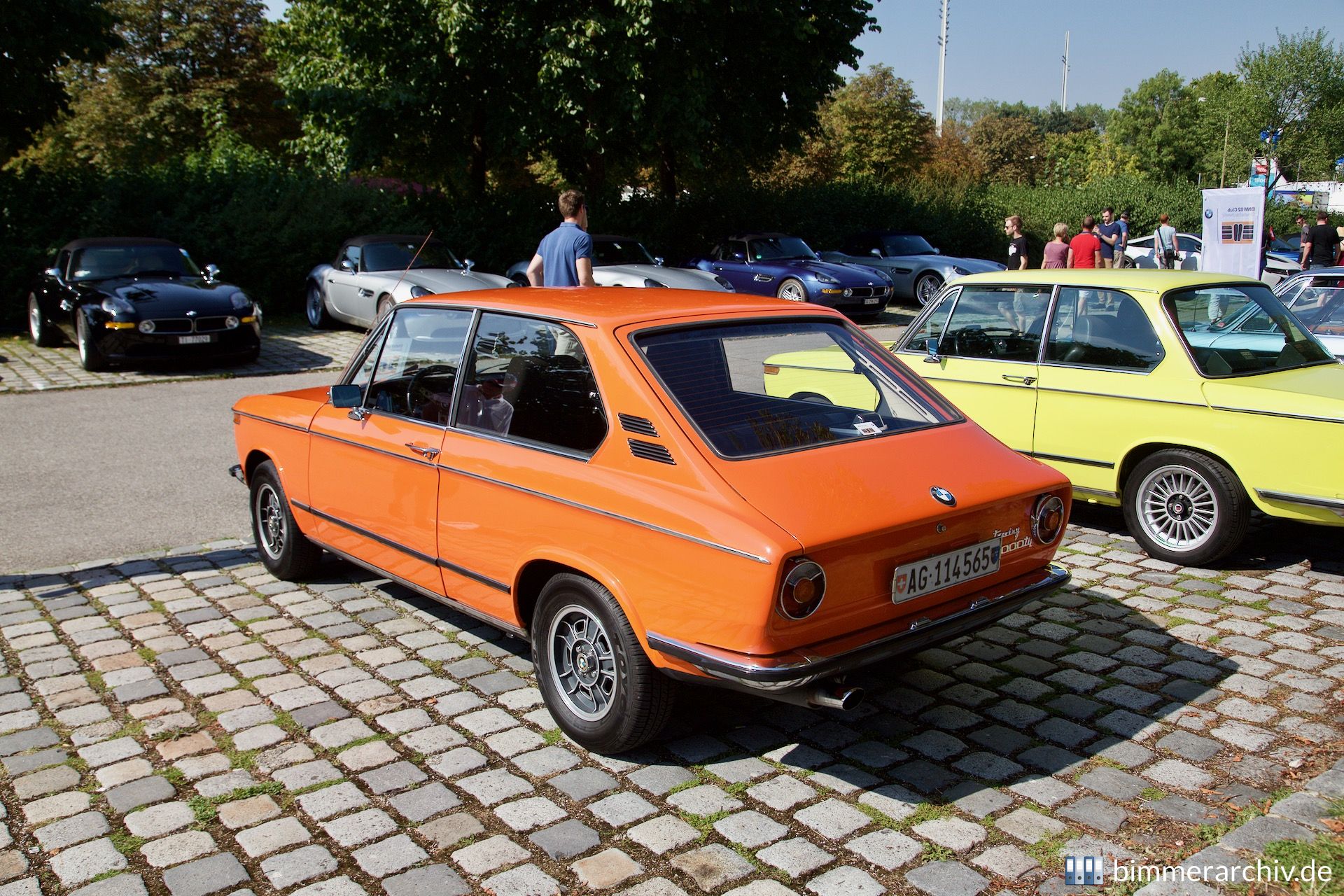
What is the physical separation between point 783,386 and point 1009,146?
9898 centimetres

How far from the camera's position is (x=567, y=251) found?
330 inches

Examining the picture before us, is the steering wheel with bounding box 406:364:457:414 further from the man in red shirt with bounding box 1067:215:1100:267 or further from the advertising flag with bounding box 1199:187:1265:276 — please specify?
the advertising flag with bounding box 1199:187:1265:276

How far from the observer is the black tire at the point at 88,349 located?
13.4m

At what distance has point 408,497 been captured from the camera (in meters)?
4.83

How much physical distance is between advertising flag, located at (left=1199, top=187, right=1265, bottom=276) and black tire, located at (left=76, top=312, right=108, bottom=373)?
14.7 m

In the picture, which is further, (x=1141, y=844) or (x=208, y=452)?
(x=208, y=452)

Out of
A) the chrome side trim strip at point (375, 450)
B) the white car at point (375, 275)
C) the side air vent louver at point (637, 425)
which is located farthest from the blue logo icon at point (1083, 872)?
the white car at point (375, 275)

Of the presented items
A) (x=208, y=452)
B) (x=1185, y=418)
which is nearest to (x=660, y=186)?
(x=208, y=452)

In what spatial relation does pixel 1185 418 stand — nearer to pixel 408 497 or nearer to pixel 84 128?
pixel 408 497

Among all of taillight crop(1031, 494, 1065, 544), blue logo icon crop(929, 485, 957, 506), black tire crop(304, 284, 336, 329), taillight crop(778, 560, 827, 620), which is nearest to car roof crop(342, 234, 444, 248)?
black tire crop(304, 284, 336, 329)

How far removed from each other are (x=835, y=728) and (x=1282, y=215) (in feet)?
137

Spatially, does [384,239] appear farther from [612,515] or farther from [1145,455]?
[612,515]

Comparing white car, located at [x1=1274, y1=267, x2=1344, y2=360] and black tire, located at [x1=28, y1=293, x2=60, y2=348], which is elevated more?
white car, located at [x1=1274, y1=267, x2=1344, y2=360]

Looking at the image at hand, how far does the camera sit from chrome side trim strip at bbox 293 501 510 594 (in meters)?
4.41
